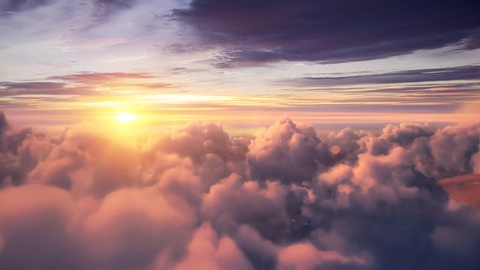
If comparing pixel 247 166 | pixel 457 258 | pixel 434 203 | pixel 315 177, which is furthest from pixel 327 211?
pixel 457 258

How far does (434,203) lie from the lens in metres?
7.85

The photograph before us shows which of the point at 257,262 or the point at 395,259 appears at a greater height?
the point at 395,259

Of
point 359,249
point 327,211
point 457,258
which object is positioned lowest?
point 327,211

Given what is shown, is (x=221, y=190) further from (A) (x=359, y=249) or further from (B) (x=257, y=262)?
(A) (x=359, y=249)

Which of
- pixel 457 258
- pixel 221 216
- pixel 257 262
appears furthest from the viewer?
pixel 257 262

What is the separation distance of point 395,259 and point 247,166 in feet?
15.1

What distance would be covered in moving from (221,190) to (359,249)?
155 inches

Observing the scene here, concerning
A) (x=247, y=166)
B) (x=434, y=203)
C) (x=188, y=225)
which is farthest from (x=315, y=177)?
(x=188, y=225)

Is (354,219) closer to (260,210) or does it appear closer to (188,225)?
(260,210)

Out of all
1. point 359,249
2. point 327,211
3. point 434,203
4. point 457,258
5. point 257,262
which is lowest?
point 257,262

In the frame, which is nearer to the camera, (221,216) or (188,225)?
(188,225)

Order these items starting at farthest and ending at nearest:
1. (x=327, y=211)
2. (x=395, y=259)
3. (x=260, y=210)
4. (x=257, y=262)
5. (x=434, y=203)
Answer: (x=327, y=211) < (x=260, y=210) < (x=257, y=262) < (x=434, y=203) < (x=395, y=259)

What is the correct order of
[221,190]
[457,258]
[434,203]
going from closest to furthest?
1. [457,258]
2. [434,203]
3. [221,190]

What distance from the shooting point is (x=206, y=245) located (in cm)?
670
